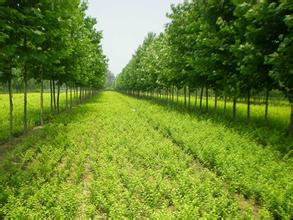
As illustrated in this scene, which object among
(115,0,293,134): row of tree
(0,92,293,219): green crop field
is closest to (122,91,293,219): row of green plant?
(0,92,293,219): green crop field

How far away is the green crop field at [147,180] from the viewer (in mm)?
6224

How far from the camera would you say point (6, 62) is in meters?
11.2

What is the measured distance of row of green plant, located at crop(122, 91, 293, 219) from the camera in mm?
6457

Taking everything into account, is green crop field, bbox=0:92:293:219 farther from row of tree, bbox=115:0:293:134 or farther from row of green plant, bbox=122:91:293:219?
row of tree, bbox=115:0:293:134

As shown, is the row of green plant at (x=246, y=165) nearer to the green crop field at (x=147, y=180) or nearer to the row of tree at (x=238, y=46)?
the green crop field at (x=147, y=180)

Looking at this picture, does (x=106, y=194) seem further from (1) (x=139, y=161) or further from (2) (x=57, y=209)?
(1) (x=139, y=161)

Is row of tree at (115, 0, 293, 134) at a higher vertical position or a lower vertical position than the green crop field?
higher

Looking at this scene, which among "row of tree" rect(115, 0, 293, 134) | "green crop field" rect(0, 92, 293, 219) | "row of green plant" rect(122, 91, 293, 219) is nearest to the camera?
"green crop field" rect(0, 92, 293, 219)

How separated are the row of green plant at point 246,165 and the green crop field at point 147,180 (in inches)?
1.0

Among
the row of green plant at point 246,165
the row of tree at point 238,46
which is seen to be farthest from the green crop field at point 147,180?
the row of tree at point 238,46

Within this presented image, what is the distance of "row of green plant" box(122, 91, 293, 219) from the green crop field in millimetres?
26

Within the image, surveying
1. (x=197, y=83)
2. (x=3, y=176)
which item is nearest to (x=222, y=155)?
(x=3, y=176)

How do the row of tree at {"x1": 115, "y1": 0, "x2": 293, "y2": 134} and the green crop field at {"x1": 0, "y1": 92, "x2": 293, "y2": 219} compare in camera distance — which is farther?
the row of tree at {"x1": 115, "y1": 0, "x2": 293, "y2": 134}

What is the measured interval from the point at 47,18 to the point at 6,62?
300 cm
